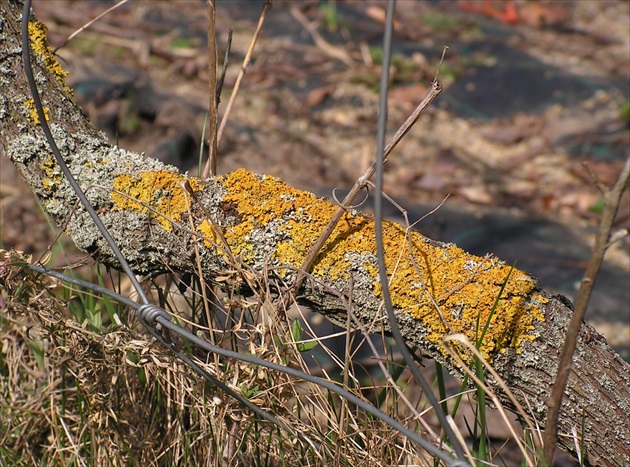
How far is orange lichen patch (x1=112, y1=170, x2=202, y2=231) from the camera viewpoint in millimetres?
1358

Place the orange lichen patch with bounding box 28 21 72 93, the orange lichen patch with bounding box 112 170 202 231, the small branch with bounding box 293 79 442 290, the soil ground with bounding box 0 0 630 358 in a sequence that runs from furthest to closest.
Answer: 1. the soil ground with bounding box 0 0 630 358
2. the orange lichen patch with bounding box 28 21 72 93
3. the orange lichen patch with bounding box 112 170 202 231
4. the small branch with bounding box 293 79 442 290

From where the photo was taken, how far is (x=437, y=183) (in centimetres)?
400

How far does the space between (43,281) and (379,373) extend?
1.41 metres

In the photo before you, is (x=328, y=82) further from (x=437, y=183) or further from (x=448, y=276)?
(x=448, y=276)

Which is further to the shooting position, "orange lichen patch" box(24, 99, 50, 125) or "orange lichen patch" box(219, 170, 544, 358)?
"orange lichen patch" box(24, 99, 50, 125)

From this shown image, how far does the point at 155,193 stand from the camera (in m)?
1.37

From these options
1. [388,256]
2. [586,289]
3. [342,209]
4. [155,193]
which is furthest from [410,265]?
[155,193]

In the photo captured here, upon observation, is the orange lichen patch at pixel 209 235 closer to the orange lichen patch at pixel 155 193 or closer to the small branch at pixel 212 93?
the orange lichen patch at pixel 155 193

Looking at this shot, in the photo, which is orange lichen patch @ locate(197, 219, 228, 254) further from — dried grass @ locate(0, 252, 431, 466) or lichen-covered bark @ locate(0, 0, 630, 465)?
dried grass @ locate(0, 252, 431, 466)

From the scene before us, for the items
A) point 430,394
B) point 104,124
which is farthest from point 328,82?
point 430,394

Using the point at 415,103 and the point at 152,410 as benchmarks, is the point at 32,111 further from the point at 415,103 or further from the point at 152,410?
the point at 415,103

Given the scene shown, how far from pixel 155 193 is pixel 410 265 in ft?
1.86

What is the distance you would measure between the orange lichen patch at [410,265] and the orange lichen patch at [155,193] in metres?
0.10

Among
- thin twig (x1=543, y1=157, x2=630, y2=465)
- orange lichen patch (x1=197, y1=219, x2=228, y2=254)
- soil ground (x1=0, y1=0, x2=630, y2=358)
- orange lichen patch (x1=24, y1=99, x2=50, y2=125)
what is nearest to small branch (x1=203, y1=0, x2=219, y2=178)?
orange lichen patch (x1=197, y1=219, x2=228, y2=254)
